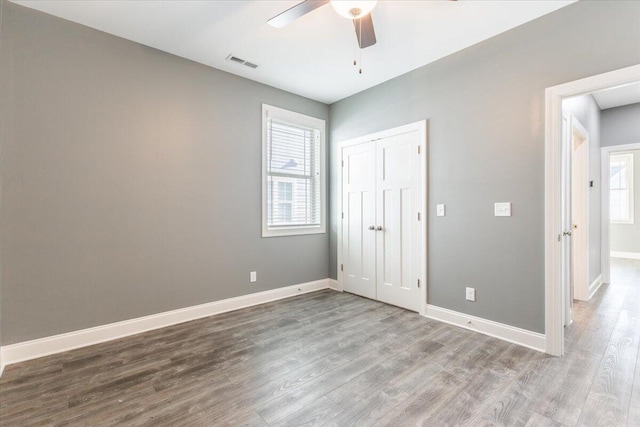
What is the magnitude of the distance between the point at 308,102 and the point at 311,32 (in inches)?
63.1

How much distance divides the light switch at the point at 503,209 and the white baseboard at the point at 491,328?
1.03 metres

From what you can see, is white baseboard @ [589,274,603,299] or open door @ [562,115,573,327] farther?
white baseboard @ [589,274,603,299]

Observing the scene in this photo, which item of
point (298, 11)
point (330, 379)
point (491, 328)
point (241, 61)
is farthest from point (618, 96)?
point (330, 379)

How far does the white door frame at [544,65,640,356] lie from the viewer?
236 cm

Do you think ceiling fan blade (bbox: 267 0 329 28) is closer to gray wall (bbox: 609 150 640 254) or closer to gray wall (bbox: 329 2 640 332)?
gray wall (bbox: 329 2 640 332)

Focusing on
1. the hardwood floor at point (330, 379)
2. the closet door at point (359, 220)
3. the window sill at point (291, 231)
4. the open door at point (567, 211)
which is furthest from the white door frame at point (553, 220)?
the window sill at point (291, 231)

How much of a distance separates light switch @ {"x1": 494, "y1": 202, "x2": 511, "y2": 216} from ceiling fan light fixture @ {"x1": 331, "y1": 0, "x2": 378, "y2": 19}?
2028 millimetres

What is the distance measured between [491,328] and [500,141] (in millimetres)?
1772

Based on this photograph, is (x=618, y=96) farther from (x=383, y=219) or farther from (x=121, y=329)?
(x=121, y=329)

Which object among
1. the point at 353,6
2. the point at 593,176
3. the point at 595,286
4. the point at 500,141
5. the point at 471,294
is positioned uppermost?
the point at 353,6

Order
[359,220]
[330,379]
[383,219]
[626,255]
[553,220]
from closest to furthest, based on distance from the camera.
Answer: [330,379] → [553,220] → [383,219] → [359,220] → [626,255]

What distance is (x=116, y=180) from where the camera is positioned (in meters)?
2.75

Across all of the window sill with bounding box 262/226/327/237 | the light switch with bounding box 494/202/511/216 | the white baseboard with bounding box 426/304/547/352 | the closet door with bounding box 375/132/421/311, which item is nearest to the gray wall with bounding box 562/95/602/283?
the light switch with bounding box 494/202/511/216

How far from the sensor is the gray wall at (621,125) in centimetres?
423
